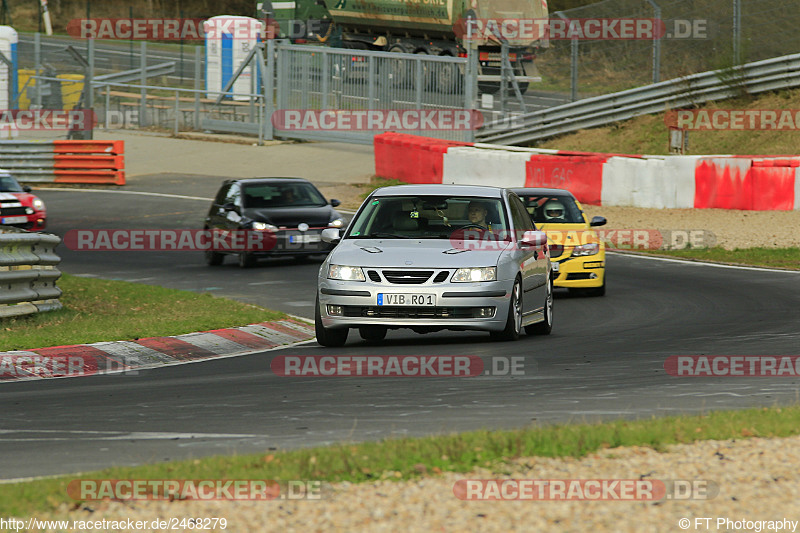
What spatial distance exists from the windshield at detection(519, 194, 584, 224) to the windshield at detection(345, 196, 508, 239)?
5365 millimetres

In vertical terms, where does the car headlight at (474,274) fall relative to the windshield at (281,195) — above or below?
below

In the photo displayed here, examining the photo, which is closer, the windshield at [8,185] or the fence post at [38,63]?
the windshield at [8,185]

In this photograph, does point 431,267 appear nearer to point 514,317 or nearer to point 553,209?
point 514,317

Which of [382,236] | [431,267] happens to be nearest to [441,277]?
[431,267]

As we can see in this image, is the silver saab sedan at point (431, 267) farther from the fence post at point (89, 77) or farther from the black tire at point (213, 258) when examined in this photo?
the fence post at point (89, 77)

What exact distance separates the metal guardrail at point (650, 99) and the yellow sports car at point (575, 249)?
13.9 metres

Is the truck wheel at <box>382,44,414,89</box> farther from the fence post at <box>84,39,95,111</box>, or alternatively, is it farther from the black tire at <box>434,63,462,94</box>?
the fence post at <box>84,39,95,111</box>

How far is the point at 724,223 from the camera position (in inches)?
907

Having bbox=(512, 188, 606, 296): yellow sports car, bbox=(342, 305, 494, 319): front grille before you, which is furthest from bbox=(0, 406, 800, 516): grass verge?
bbox=(512, 188, 606, 296): yellow sports car

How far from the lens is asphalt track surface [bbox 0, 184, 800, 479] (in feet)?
23.5

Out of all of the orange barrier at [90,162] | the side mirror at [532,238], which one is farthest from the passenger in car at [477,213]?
the orange barrier at [90,162]

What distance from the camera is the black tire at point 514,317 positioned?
450 inches

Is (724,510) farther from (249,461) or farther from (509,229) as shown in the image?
(509,229)

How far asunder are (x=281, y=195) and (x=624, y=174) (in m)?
7.81
